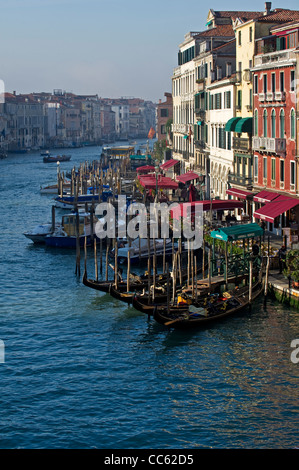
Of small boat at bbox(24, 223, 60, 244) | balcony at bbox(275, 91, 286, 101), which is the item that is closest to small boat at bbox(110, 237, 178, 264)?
small boat at bbox(24, 223, 60, 244)

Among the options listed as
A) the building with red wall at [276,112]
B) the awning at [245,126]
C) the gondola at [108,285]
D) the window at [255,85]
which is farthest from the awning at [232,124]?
the gondola at [108,285]

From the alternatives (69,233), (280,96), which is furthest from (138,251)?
(280,96)

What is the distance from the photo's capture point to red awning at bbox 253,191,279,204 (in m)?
30.1

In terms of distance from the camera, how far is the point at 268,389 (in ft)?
57.6

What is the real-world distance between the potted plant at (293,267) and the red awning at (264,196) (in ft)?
19.5

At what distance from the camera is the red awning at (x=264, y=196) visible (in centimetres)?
3009

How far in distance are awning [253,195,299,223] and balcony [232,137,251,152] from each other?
5.22m

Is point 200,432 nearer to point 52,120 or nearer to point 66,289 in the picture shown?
Result: point 66,289

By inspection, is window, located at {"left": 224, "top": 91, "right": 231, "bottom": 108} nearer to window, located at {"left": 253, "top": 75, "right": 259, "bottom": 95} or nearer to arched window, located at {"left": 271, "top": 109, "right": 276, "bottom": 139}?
window, located at {"left": 253, "top": 75, "right": 259, "bottom": 95}

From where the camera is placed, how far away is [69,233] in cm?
3722

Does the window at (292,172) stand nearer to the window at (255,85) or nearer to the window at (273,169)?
the window at (273,169)

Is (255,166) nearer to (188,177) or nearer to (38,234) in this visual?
(38,234)

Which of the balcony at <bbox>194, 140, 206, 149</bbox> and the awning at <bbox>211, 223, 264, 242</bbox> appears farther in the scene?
the balcony at <bbox>194, 140, 206, 149</bbox>

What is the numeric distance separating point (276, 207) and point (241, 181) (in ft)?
21.5
